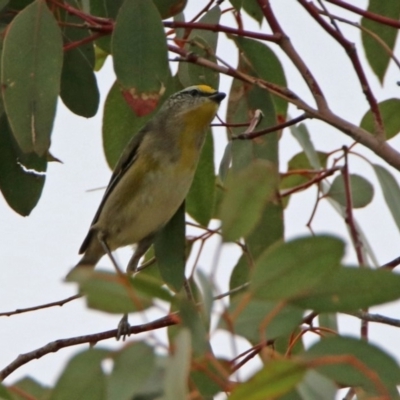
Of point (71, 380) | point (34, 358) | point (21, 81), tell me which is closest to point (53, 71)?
point (21, 81)

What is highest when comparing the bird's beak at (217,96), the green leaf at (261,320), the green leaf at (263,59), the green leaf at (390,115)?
the green leaf at (263,59)

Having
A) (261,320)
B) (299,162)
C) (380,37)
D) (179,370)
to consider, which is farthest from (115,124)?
(179,370)

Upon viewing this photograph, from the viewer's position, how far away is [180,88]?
9.89ft

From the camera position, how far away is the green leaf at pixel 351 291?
1.33 meters

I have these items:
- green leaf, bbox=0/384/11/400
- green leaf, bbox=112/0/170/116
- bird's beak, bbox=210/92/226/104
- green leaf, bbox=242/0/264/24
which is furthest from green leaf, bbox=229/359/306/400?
bird's beak, bbox=210/92/226/104

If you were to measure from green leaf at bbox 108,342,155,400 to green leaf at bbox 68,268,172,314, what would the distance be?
7 cm

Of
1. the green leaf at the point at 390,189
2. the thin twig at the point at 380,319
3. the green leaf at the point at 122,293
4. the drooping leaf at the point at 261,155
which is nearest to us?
the green leaf at the point at 122,293

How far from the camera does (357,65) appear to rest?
203cm

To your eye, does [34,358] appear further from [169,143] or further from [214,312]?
[169,143]

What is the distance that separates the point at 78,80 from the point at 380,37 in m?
0.85

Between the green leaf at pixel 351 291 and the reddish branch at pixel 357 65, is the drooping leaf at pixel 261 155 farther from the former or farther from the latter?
the green leaf at pixel 351 291

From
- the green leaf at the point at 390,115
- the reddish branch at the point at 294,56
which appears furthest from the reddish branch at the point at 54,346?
the green leaf at the point at 390,115

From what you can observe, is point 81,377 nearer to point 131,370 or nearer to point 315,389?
point 131,370

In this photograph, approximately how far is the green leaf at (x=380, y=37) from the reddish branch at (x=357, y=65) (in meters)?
0.51
